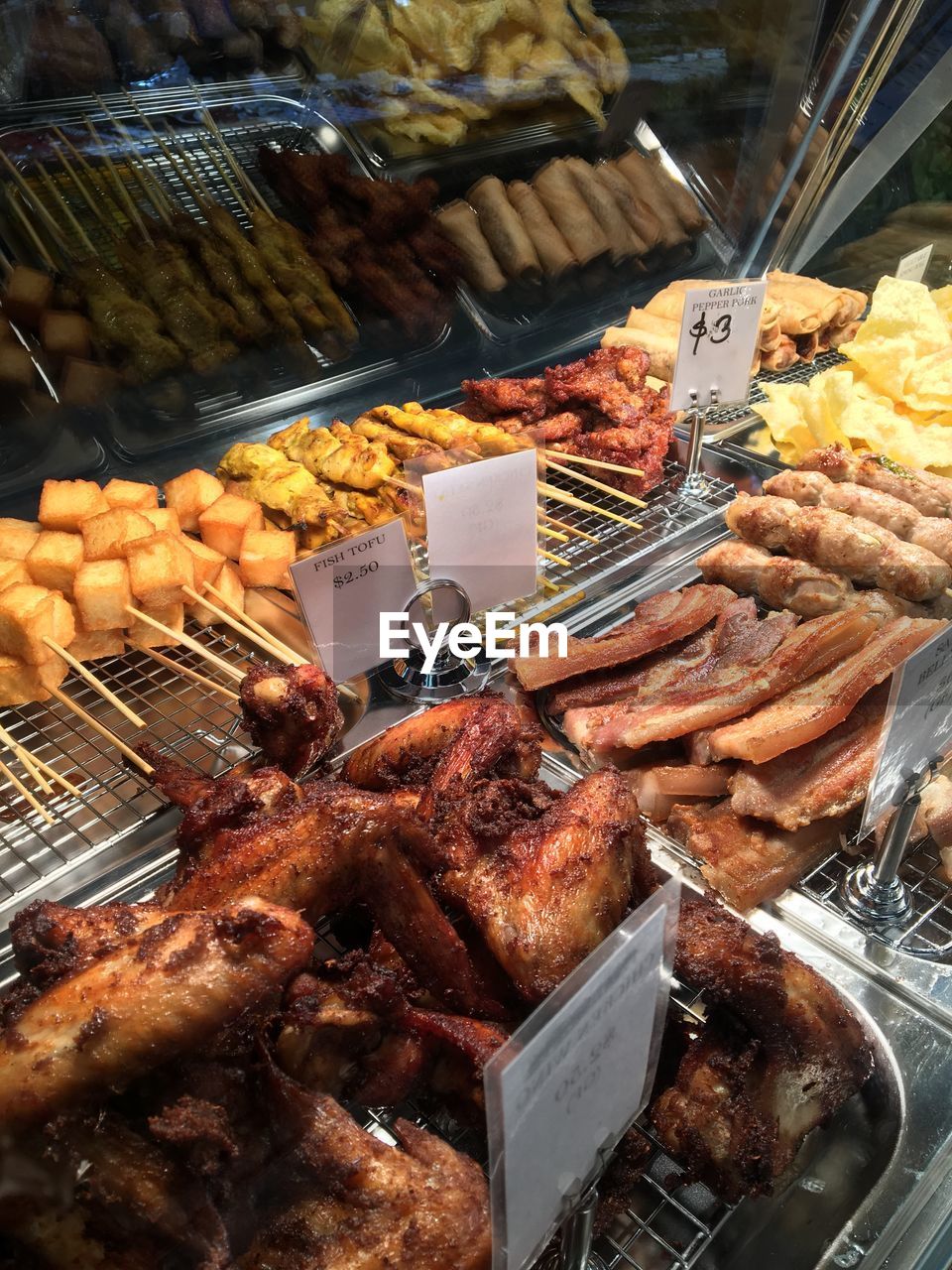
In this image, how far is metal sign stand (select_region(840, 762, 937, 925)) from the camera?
6.18ft

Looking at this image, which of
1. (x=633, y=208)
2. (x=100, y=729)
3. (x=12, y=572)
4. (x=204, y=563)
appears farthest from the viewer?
(x=633, y=208)

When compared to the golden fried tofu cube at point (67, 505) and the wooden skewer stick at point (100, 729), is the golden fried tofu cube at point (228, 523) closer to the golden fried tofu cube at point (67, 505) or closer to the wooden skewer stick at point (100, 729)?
the golden fried tofu cube at point (67, 505)

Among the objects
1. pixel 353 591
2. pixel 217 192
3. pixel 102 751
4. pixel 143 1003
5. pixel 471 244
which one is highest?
pixel 217 192

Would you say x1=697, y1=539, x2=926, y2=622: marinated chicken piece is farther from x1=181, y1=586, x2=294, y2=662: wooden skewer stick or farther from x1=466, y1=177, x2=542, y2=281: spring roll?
x1=466, y1=177, x2=542, y2=281: spring roll

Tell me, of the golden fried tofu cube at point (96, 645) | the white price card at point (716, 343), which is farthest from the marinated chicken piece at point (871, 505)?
the golden fried tofu cube at point (96, 645)

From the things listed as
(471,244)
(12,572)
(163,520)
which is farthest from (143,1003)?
(471,244)

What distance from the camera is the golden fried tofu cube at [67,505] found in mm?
2672

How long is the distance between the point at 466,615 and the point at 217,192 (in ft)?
6.19

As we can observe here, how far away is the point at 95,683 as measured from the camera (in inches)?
89.6

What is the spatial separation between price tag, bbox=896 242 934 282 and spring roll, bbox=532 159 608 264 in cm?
147

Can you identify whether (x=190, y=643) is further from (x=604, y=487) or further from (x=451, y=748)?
(x=604, y=487)

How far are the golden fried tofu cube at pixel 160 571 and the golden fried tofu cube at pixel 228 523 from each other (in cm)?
27

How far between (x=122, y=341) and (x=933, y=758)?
8.19 ft

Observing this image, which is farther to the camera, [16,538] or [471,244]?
[471,244]
